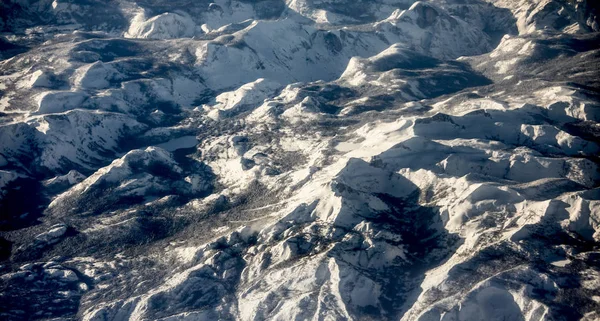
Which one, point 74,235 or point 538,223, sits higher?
point 538,223

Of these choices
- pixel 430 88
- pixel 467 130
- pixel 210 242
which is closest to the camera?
pixel 210 242

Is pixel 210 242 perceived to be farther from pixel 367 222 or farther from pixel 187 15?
pixel 187 15

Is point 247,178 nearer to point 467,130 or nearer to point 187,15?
point 467,130

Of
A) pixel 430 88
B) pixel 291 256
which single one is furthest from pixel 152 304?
pixel 430 88

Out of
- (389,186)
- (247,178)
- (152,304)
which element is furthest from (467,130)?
(152,304)

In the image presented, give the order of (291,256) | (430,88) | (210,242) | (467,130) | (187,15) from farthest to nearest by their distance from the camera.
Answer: (187,15)
(430,88)
(467,130)
(210,242)
(291,256)

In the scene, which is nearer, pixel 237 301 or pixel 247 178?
pixel 237 301
